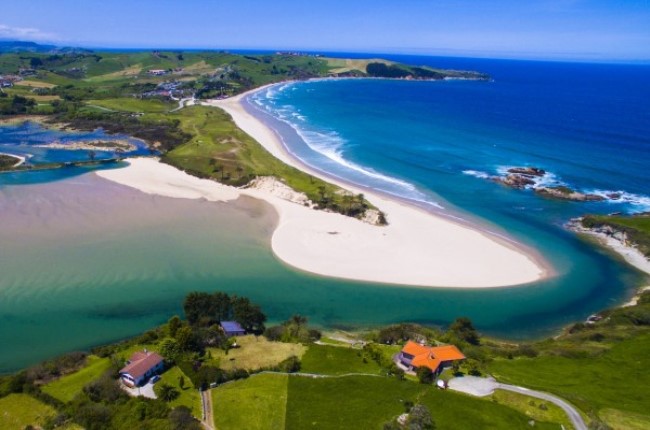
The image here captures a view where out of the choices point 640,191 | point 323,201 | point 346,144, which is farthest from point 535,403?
point 346,144

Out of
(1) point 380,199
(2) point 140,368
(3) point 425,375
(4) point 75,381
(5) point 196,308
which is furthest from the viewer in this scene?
(1) point 380,199

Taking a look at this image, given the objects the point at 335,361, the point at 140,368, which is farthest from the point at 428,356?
the point at 140,368

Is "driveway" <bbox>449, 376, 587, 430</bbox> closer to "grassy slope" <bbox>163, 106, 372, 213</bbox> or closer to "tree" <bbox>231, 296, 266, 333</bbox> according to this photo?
"tree" <bbox>231, 296, 266, 333</bbox>

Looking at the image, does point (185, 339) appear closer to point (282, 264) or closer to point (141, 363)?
point (141, 363)

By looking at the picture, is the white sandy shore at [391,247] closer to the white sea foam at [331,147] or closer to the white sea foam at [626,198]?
the white sea foam at [331,147]

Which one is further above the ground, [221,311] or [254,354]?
[221,311]

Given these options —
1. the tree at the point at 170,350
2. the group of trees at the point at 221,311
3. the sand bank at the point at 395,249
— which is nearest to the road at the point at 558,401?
→ the sand bank at the point at 395,249
